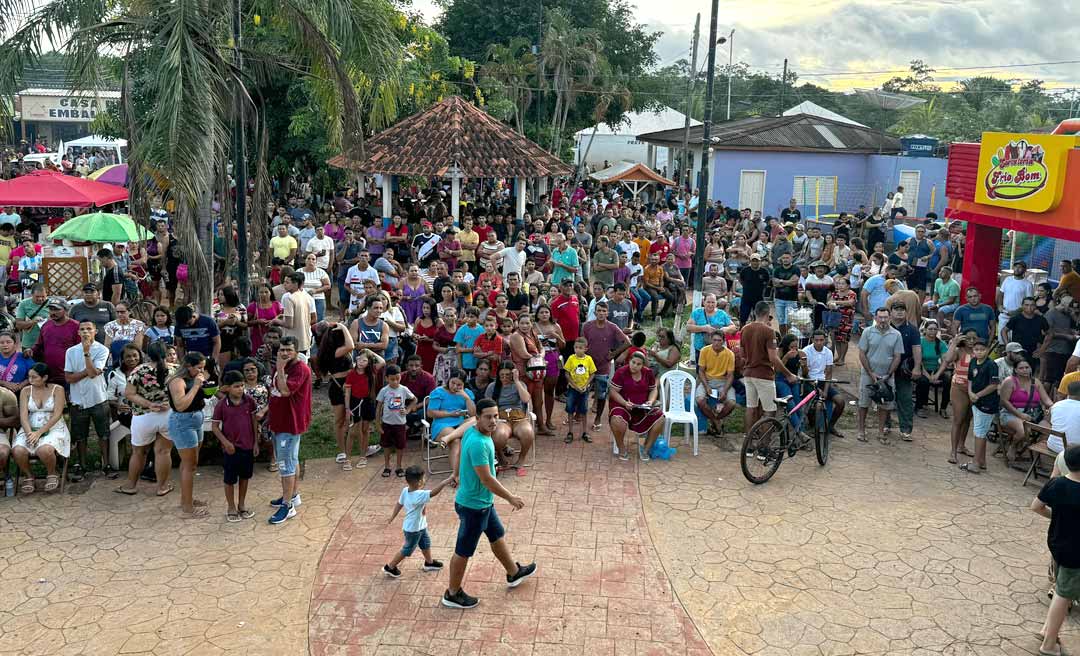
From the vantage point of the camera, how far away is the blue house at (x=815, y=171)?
30422 mm

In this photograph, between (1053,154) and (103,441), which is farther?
(1053,154)

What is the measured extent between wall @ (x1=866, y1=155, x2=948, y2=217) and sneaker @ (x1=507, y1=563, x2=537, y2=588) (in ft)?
83.9

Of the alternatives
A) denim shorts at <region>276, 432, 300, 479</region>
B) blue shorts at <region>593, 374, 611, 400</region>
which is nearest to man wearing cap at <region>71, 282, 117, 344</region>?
denim shorts at <region>276, 432, 300, 479</region>

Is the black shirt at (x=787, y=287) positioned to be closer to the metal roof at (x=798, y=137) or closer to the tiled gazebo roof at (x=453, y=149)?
the tiled gazebo roof at (x=453, y=149)

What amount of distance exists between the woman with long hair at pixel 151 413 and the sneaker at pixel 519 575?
3895 mm

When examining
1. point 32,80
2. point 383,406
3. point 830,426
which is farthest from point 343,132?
point 830,426

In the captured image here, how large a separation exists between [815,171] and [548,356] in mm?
22731

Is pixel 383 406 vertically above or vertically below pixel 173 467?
above

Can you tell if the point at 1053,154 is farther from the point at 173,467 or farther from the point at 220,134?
the point at 173,467

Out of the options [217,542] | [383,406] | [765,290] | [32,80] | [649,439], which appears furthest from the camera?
[765,290]

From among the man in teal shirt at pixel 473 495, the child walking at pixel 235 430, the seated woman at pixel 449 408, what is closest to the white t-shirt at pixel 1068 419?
the man in teal shirt at pixel 473 495

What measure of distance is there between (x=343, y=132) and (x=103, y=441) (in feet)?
18.4

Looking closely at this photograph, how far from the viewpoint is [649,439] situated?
1062cm

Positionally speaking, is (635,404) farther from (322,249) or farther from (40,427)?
(322,249)
